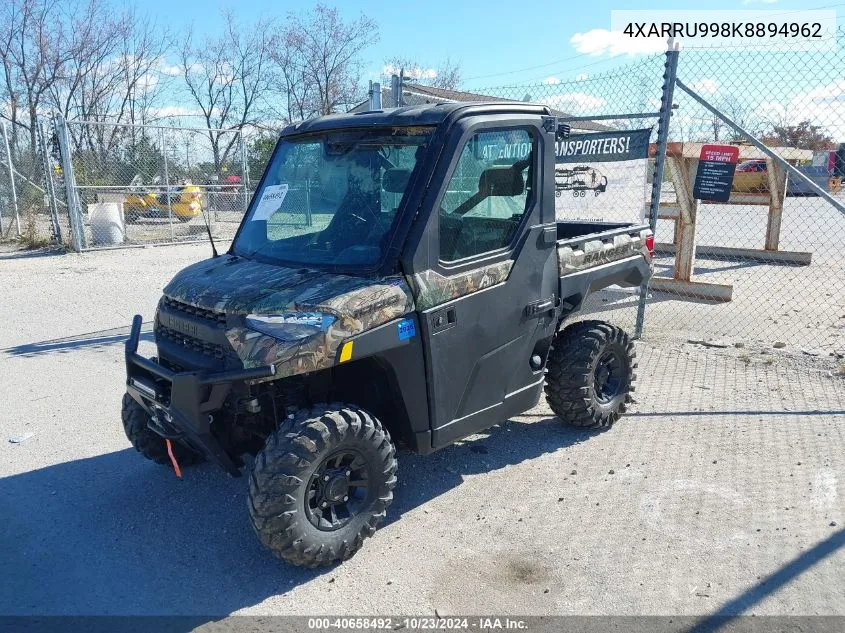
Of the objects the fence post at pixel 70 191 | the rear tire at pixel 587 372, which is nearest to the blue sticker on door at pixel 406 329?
the rear tire at pixel 587 372

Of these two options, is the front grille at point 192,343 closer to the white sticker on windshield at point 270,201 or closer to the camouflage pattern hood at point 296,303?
the camouflage pattern hood at point 296,303

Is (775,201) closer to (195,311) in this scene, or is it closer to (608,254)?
(608,254)

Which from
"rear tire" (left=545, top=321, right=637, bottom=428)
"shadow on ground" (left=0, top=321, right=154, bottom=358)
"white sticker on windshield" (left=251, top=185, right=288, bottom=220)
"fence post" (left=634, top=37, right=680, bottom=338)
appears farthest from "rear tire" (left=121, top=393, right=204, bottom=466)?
"fence post" (left=634, top=37, right=680, bottom=338)

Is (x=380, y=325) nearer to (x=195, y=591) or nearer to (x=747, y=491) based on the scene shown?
(x=195, y=591)

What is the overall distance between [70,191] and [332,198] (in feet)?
33.9

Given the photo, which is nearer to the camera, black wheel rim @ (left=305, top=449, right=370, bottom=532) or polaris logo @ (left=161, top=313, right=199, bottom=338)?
black wheel rim @ (left=305, top=449, right=370, bottom=532)

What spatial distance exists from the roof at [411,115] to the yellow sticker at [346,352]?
1.27 m

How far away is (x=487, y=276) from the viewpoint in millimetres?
3658

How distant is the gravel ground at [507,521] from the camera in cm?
308

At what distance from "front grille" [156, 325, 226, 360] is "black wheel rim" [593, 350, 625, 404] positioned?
8.73 feet

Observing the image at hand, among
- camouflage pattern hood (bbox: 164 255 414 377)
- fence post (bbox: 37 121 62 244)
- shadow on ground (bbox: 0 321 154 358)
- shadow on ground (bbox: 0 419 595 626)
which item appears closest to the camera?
camouflage pattern hood (bbox: 164 255 414 377)

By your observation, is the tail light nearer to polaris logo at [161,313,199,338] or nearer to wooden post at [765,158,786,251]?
polaris logo at [161,313,199,338]

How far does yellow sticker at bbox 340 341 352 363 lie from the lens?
3086mm

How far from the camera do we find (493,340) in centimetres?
377
